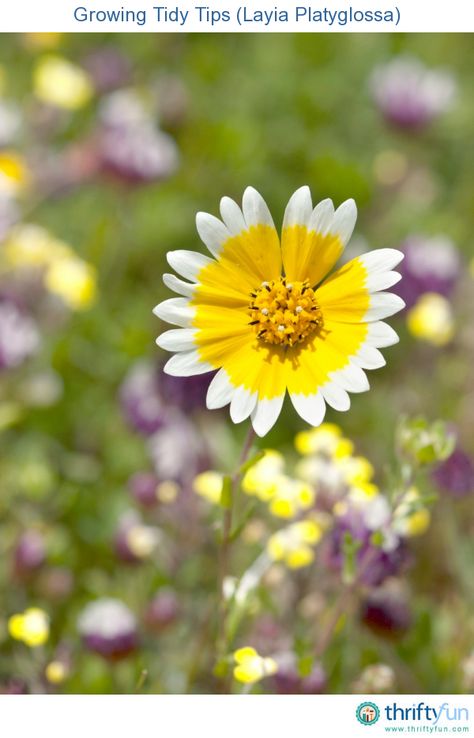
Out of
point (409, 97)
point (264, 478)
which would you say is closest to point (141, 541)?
point (264, 478)

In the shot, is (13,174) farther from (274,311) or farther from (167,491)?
(274,311)

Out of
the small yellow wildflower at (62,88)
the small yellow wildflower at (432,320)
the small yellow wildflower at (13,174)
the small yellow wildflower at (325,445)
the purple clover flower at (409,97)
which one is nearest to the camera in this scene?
the small yellow wildflower at (325,445)

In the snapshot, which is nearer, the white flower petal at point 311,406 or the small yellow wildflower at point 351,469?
the white flower petal at point 311,406

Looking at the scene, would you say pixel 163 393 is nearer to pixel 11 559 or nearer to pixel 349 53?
pixel 11 559

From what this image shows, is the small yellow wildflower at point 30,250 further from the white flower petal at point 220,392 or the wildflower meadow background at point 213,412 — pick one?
the white flower petal at point 220,392
